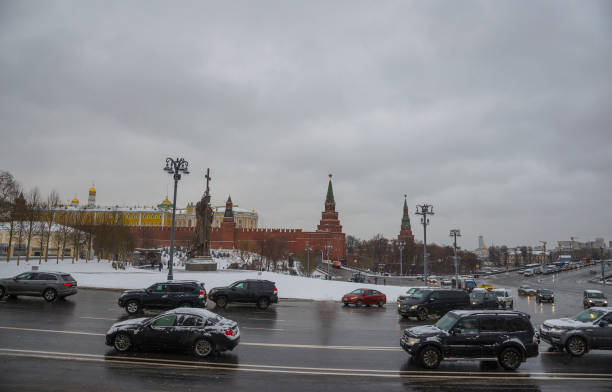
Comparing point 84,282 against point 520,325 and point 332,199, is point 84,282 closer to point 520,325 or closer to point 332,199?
point 520,325

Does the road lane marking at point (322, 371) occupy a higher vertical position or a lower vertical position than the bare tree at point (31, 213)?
lower

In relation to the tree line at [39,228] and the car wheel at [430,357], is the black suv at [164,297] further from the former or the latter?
the tree line at [39,228]

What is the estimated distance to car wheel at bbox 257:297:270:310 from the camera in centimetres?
2016

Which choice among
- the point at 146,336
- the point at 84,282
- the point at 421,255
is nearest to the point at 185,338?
the point at 146,336

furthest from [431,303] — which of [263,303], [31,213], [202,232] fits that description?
[31,213]

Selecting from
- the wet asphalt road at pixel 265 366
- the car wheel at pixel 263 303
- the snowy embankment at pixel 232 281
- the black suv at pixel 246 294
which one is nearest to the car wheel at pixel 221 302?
the black suv at pixel 246 294

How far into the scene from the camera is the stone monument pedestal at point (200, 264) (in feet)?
108

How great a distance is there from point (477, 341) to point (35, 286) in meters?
A: 20.4

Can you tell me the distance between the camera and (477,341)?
1003 cm

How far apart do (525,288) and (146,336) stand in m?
43.8

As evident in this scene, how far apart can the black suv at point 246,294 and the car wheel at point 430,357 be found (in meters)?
11.6

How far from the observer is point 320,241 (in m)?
127

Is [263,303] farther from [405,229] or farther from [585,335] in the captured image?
[405,229]

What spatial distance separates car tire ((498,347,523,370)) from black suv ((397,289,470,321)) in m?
8.62
